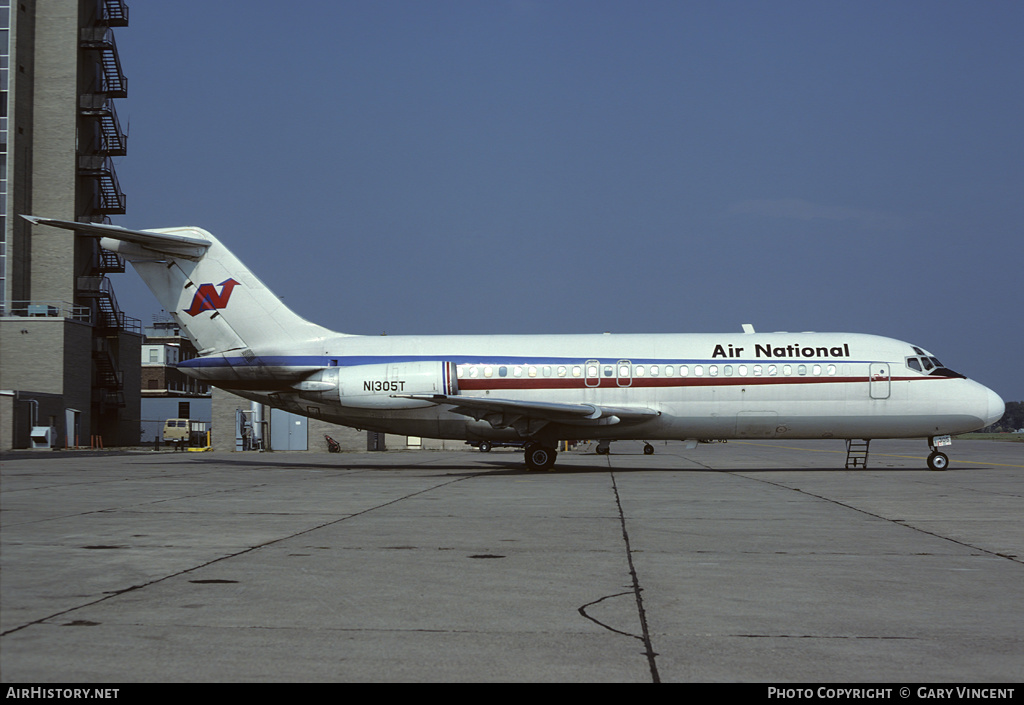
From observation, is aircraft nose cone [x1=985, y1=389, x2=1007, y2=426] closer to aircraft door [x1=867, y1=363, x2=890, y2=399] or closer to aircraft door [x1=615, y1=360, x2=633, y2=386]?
aircraft door [x1=867, y1=363, x2=890, y2=399]

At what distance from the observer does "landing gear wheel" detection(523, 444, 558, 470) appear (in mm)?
26531

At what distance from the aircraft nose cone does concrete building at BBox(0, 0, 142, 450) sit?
47454 millimetres

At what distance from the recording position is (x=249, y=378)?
27000 millimetres

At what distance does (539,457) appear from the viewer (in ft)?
87.0

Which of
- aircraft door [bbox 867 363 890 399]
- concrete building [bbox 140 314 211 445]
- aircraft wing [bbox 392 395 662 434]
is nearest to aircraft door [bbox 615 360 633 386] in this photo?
aircraft wing [bbox 392 395 662 434]

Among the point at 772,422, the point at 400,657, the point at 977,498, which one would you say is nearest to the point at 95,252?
the point at 772,422

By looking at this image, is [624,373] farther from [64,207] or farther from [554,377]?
[64,207]

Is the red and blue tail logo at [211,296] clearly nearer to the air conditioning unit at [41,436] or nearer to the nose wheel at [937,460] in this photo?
the nose wheel at [937,460]

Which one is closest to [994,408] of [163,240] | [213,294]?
[213,294]

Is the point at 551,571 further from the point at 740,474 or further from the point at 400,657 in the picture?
the point at 740,474

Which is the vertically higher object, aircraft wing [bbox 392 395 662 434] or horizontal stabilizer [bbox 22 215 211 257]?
horizontal stabilizer [bbox 22 215 211 257]

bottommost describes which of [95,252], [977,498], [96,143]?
[977,498]

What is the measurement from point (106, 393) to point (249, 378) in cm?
3991

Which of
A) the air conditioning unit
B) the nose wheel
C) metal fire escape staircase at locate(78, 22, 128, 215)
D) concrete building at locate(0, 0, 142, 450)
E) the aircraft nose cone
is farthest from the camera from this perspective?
metal fire escape staircase at locate(78, 22, 128, 215)
